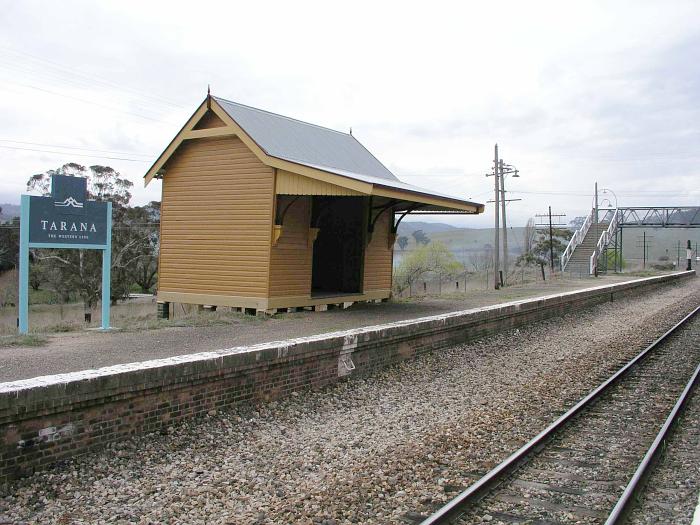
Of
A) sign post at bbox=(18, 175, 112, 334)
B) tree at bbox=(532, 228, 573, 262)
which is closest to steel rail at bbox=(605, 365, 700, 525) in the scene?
sign post at bbox=(18, 175, 112, 334)

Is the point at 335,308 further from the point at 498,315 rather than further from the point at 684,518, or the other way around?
the point at 684,518

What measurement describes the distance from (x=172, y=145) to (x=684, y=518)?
13782mm

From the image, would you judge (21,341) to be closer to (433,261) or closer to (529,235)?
(433,261)

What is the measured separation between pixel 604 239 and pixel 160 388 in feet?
149

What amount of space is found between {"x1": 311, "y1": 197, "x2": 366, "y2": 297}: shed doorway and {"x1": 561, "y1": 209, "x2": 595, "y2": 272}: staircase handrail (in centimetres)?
2827

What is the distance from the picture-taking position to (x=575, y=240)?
47781 mm

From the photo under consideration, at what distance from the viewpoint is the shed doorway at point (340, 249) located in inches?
701

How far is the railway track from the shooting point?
4.98 m

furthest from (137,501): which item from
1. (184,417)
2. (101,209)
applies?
(101,209)

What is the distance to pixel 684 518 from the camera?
488 centimetres

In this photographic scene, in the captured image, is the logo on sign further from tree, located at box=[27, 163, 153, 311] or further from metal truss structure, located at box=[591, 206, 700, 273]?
metal truss structure, located at box=[591, 206, 700, 273]

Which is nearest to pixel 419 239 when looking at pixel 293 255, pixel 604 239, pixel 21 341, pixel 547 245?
pixel 547 245

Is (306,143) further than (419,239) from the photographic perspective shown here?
No

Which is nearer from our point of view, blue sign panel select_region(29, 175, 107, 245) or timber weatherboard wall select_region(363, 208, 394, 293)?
blue sign panel select_region(29, 175, 107, 245)
